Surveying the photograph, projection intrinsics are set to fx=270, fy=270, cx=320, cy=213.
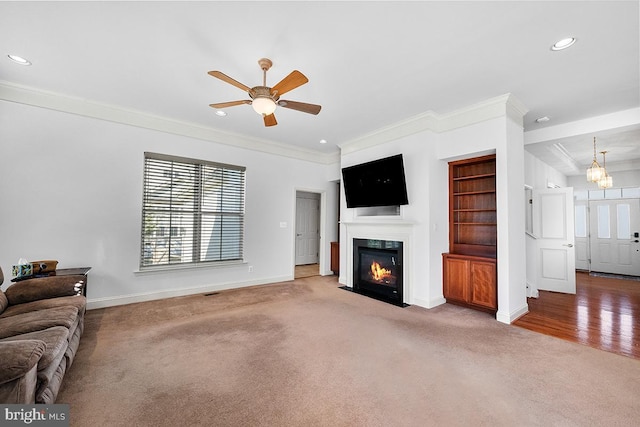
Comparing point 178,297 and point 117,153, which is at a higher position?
point 117,153

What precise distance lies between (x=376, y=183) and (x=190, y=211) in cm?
324

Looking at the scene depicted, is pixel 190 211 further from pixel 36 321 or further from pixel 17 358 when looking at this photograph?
pixel 17 358

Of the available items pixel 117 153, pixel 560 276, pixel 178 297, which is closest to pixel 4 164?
pixel 117 153

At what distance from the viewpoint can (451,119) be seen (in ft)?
13.5

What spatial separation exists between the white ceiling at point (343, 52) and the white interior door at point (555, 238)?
1484 millimetres

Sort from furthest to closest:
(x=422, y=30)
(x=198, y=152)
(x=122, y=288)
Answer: (x=198, y=152) < (x=122, y=288) < (x=422, y=30)

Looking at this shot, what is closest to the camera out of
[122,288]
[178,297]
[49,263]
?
[49,263]

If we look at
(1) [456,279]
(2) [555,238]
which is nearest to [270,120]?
(1) [456,279]

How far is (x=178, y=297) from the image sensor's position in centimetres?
445

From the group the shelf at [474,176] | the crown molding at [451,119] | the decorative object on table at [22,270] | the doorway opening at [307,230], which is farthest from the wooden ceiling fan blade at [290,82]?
the doorway opening at [307,230]

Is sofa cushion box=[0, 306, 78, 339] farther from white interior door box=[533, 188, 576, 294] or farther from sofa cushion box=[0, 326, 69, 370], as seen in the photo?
white interior door box=[533, 188, 576, 294]

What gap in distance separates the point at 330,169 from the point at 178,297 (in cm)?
412

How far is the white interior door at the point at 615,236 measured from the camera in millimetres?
6582

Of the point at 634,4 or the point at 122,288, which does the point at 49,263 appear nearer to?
the point at 122,288
